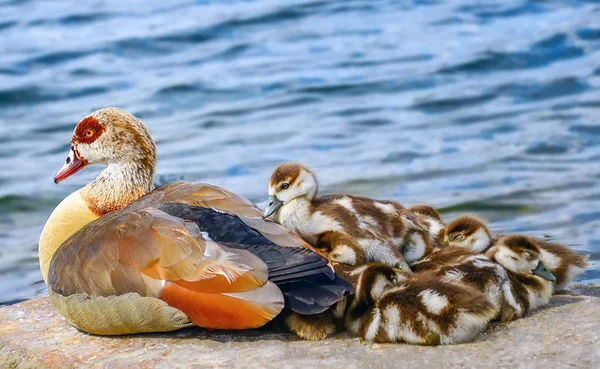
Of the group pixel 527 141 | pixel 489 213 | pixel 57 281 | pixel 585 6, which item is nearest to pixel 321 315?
pixel 57 281

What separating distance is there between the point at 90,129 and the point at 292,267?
6.04ft

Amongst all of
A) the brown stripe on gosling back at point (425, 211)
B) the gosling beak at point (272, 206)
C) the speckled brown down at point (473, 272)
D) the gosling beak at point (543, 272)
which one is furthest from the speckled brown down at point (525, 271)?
the gosling beak at point (272, 206)

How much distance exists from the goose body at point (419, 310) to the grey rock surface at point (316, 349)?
0.18 feet

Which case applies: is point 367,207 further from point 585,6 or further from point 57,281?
point 585,6

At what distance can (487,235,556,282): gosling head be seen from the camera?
5023 millimetres

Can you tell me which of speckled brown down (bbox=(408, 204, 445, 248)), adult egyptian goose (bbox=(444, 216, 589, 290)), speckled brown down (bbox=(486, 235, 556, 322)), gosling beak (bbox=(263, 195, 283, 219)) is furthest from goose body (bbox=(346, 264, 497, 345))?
gosling beak (bbox=(263, 195, 283, 219))

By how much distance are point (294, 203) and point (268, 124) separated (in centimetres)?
643

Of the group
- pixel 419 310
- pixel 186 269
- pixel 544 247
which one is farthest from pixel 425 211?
pixel 186 269

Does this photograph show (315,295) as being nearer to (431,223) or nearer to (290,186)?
(290,186)

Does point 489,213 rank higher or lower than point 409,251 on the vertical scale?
lower

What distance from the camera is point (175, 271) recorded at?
468 centimetres

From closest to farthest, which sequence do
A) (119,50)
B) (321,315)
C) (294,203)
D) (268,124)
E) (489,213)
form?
(321,315)
(294,203)
(489,213)
(268,124)
(119,50)

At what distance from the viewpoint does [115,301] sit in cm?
483

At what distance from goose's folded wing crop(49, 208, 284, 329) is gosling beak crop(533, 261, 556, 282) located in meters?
1.37
